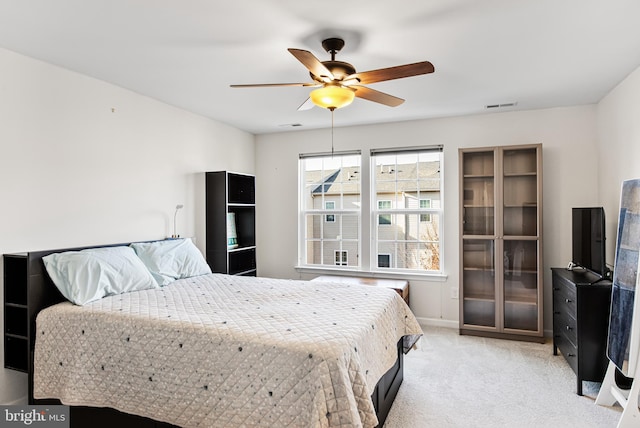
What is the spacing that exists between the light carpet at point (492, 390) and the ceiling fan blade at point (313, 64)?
2261 millimetres

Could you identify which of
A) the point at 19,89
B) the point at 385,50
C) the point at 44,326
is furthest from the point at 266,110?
the point at 44,326

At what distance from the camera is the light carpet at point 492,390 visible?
2471 mm

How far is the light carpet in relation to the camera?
2.47 meters

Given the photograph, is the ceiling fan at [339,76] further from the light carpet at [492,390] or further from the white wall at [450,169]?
the white wall at [450,169]

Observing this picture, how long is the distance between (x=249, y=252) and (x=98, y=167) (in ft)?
7.32

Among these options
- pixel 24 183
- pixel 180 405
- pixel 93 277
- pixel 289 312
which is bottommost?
pixel 180 405

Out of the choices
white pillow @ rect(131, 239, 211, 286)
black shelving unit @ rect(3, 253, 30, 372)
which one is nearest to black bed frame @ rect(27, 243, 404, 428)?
black shelving unit @ rect(3, 253, 30, 372)

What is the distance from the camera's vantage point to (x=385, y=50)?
8.43 ft

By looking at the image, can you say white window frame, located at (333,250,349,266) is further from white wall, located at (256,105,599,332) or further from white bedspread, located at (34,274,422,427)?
white bedspread, located at (34,274,422,427)

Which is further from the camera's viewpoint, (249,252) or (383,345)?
(249,252)

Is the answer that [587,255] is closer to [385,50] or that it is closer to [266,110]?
[385,50]

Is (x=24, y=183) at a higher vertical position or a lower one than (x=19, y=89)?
lower

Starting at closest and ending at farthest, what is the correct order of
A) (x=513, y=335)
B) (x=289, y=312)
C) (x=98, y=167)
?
(x=289, y=312) → (x=98, y=167) → (x=513, y=335)

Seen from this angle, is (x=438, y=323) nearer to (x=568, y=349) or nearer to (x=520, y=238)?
(x=520, y=238)
